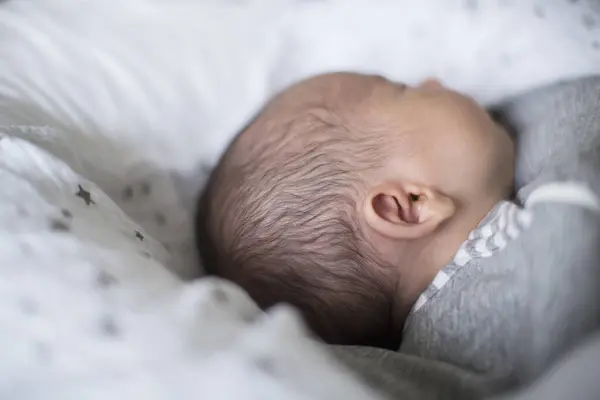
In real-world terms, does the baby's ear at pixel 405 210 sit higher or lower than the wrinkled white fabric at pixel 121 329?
higher

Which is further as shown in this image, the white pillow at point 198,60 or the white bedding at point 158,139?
the white pillow at point 198,60

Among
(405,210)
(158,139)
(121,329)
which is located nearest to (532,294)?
(405,210)

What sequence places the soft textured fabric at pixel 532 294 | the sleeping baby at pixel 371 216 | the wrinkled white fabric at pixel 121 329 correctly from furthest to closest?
the sleeping baby at pixel 371 216
the soft textured fabric at pixel 532 294
the wrinkled white fabric at pixel 121 329

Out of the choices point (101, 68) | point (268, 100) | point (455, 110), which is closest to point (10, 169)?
point (101, 68)

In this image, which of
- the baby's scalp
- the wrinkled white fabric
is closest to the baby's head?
the baby's scalp

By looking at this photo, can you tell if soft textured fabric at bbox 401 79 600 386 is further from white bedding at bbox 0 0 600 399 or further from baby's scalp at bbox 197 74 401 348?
white bedding at bbox 0 0 600 399

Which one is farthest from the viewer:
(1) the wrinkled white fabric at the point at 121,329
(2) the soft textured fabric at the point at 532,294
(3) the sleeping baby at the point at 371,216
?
(3) the sleeping baby at the point at 371,216

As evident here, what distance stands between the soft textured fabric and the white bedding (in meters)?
0.19

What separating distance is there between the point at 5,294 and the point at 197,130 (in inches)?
15.6

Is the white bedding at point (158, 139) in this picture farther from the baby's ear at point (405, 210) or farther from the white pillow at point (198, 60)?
the baby's ear at point (405, 210)

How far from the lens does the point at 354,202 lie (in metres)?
0.77

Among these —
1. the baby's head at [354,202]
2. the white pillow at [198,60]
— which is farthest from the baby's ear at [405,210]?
the white pillow at [198,60]

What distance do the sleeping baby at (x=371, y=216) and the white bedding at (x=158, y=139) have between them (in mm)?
84

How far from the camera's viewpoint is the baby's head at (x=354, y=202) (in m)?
0.75
